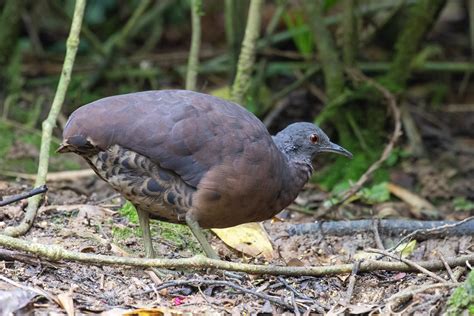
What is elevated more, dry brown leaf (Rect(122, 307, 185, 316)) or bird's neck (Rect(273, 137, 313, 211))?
bird's neck (Rect(273, 137, 313, 211))

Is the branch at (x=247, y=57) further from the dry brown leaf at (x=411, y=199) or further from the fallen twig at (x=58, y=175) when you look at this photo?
the dry brown leaf at (x=411, y=199)

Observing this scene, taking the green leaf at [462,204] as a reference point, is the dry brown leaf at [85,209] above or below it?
above

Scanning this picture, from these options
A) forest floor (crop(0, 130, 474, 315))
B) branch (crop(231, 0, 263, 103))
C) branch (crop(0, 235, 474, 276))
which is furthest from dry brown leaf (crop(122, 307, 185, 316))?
branch (crop(231, 0, 263, 103))

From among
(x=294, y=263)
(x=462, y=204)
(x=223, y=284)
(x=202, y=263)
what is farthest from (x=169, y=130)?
(x=462, y=204)

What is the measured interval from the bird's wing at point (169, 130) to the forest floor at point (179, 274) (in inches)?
24.6

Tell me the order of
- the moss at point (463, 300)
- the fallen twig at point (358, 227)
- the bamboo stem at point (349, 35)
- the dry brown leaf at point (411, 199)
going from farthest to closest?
the bamboo stem at point (349, 35), the dry brown leaf at point (411, 199), the fallen twig at point (358, 227), the moss at point (463, 300)

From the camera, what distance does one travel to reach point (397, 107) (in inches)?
307

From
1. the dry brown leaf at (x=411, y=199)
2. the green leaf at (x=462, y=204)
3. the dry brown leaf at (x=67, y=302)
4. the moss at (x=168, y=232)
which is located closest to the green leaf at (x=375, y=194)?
the dry brown leaf at (x=411, y=199)

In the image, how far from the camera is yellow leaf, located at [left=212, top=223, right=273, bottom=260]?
5.44 meters

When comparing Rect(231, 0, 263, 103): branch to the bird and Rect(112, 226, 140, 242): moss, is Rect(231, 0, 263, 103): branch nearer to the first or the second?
Rect(112, 226, 140, 242): moss

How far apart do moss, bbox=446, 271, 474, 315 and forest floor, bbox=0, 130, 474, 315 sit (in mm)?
135

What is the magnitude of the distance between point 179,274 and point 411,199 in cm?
310

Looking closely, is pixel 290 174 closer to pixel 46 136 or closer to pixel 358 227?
pixel 358 227

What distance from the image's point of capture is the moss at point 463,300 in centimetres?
385
